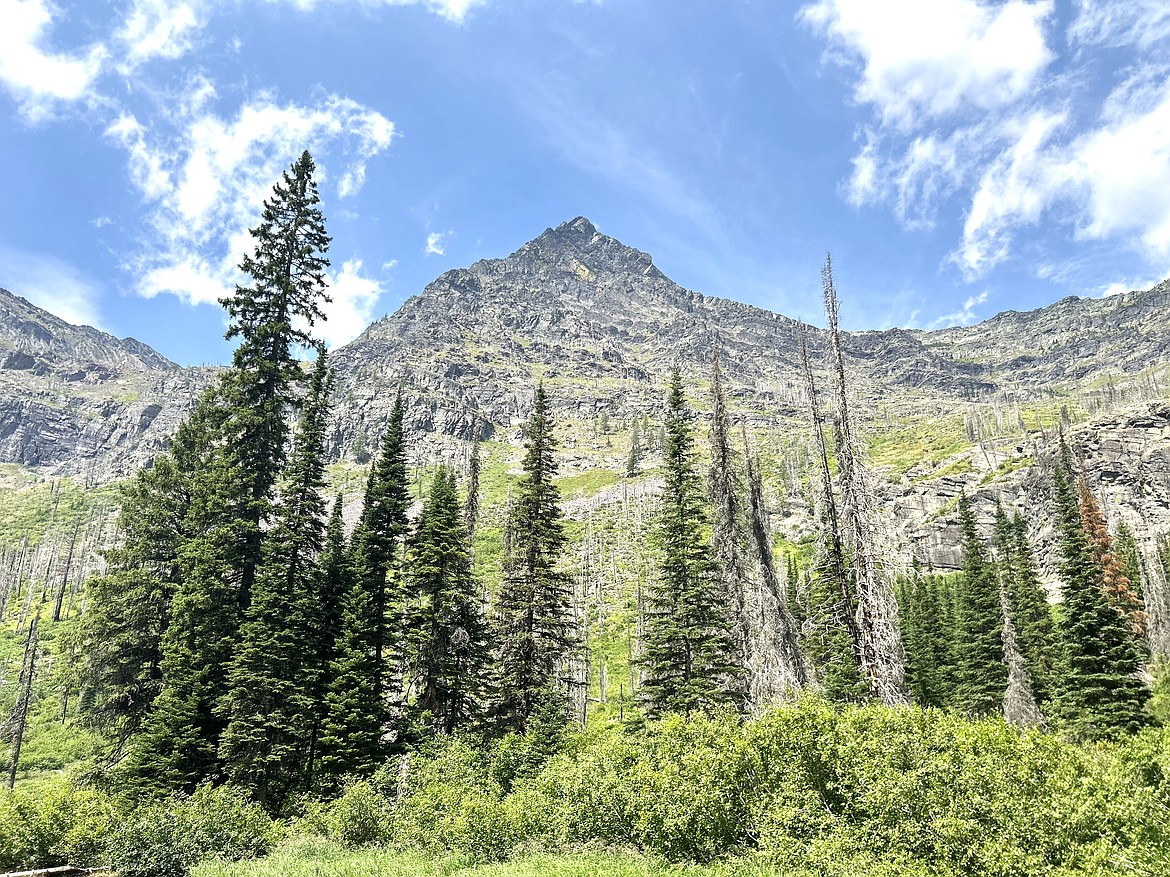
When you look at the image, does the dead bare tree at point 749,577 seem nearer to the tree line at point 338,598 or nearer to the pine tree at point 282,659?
the tree line at point 338,598

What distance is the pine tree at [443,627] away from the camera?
1153 inches

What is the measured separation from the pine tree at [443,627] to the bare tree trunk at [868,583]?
61.4ft

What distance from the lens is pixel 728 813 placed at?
46.9ft

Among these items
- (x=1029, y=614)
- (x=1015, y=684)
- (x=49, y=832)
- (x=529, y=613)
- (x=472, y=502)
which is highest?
(x=472, y=502)

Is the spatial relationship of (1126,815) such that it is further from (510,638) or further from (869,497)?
(510,638)

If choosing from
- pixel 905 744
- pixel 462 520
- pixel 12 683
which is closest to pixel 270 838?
pixel 462 520

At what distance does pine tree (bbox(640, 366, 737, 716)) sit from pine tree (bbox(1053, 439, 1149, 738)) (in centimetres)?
2688

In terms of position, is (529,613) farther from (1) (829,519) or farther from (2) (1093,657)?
(2) (1093,657)

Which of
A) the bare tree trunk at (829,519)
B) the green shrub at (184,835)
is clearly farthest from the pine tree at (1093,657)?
the green shrub at (184,835)

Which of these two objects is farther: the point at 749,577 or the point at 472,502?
the point at 472,502

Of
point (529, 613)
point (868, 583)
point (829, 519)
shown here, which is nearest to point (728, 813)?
point (868, 583)

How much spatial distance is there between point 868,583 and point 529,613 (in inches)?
643

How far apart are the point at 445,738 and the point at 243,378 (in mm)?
19879

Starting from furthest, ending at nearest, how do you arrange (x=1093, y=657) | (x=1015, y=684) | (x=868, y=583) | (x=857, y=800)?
(x=1015, y=684) → (x=1093, y=657) → (x=868, y=583) → (x=857, y=800)
